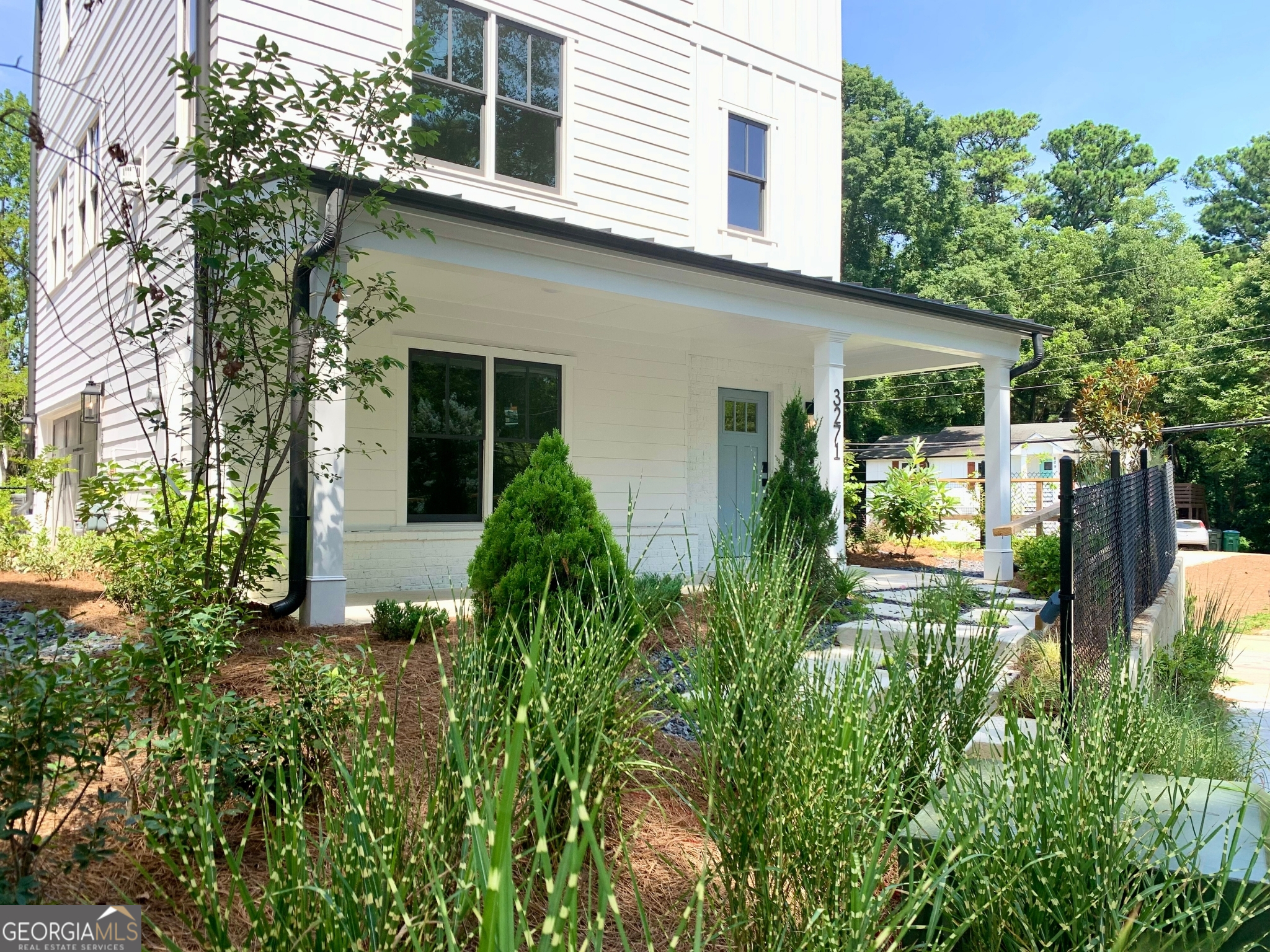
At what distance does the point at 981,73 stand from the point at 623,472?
158 ft

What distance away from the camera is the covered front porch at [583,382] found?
618 cm

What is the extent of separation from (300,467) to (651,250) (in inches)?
122

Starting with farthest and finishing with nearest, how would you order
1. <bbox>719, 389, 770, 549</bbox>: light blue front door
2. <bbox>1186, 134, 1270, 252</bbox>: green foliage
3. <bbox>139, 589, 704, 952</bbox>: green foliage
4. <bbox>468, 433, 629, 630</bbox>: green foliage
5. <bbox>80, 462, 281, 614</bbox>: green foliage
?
<bbox>1186, 134, 1270, 252</bbox>: green foliage → <bbox>719, 389, 770, 549</bbox>: light blue front door → <bbox>80, 462, 281, 614</bbox>: green foliage → <bbox>468, 433, 629, 630</bbox>: green foliage → <bbox>139, 589, 704, 952</bbox>: green foliage

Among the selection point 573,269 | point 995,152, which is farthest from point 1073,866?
point 995,152

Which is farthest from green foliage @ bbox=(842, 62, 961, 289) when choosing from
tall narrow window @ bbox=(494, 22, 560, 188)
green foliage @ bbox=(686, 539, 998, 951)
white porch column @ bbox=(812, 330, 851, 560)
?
green foliage @ bbox=(686, 539, 998, 951)

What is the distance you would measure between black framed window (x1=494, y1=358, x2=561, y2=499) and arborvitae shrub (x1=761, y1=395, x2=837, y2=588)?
2.82 meters

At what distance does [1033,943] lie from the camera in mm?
1646

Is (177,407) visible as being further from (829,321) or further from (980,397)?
(980,397)

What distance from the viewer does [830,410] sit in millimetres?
8320

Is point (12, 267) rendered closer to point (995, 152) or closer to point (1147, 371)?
point (1147, 371)

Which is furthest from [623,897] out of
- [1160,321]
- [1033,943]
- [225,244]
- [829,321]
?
[1160,321]

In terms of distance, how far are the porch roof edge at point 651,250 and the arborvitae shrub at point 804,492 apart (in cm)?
128

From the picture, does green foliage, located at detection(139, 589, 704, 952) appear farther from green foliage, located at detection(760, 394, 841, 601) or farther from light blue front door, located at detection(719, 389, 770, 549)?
light blue front door, located at detection(719, 389, 770, 549)

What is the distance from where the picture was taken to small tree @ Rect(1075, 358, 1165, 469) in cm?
1664
